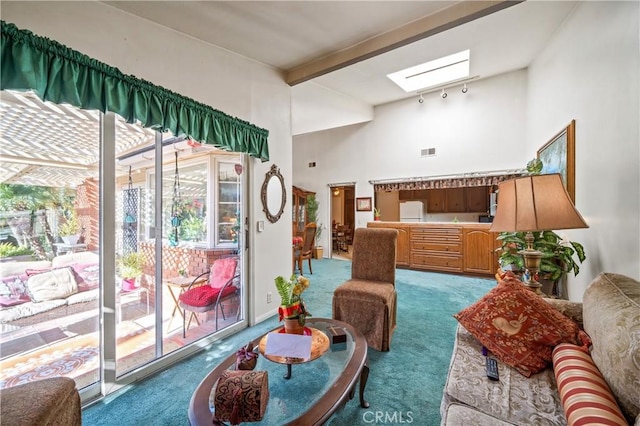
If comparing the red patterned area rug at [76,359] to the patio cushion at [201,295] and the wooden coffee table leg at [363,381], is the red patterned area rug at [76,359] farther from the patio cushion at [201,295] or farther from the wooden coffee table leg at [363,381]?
the wooden coffee table leg at [363,381]

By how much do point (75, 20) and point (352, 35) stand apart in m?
2.22

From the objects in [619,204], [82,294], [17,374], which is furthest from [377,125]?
[17,374]

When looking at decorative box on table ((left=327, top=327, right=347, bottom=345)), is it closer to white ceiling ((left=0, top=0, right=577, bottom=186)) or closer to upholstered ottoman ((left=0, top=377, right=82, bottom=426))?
upholstered ottoman ((left=0, top=377, right=82, bottom=426))

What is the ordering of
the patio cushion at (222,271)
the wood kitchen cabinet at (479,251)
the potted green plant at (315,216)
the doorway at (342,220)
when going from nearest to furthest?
1. the patio cushion at (222,271)
2. the wood kitchen cabinet at (479,251)
3. the potted green plant at (315,216)
4. the doorway at (342,220)

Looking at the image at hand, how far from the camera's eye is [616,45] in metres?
1.79

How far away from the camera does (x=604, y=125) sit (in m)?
1.92

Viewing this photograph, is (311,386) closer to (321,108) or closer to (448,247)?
(321,108)

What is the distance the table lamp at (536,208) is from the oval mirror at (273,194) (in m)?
2.28

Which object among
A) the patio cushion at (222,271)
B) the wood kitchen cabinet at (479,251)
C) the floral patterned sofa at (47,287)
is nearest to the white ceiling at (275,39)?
the floral patterned sofa at (47,287)

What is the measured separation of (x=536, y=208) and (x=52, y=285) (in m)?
3.33

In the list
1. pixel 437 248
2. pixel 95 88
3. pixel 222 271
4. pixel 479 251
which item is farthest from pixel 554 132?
pixel 95 88

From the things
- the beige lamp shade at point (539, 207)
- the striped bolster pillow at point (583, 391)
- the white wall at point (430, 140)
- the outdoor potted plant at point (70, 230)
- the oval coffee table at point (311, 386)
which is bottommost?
the oval coffee table at point (311, 386)

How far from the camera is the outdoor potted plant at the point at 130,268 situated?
2111 mm

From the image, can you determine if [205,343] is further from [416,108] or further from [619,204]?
[416,108]
